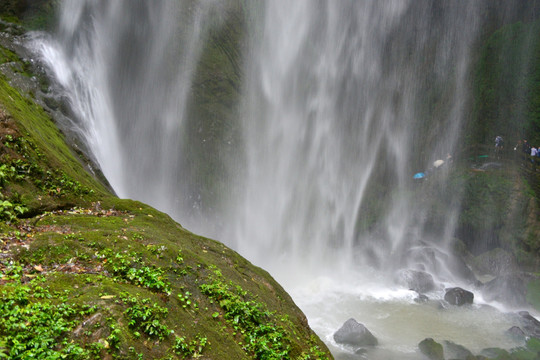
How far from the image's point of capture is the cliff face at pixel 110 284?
2.98 m

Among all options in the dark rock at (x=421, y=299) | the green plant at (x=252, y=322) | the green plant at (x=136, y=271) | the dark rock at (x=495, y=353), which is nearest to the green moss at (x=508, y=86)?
the dark rock at (x=421, y=299)

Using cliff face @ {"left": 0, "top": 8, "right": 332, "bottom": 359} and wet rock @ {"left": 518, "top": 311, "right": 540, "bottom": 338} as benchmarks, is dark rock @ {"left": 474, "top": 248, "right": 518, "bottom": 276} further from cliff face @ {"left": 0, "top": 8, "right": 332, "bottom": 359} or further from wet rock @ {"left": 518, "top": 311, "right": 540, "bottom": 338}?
cliff face @ {"left": 0, "top": 8, "right": 332, "bottom": 359}

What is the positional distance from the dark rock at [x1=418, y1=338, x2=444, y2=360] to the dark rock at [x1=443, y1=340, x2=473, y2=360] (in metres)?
0.45

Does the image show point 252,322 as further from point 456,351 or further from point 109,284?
point 456,351

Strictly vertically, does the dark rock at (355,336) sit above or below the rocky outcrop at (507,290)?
below

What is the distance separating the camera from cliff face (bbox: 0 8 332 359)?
117 inches

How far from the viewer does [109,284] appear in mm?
3689

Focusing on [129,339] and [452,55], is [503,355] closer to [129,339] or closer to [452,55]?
[129,339]

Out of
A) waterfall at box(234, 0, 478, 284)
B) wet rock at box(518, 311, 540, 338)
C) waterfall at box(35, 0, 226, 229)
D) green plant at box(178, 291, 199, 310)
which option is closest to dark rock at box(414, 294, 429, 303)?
wet rock at box(518, 311, 540, 338)

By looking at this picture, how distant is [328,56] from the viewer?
23.7 metres

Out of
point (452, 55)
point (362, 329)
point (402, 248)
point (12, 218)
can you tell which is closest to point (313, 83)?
point (452, 55)

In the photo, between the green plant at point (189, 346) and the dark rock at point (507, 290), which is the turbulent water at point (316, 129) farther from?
the green plant at point (189, 346)

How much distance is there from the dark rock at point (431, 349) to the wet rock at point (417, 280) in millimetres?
5338

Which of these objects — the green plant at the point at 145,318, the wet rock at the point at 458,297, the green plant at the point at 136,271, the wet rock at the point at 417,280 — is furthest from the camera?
the wet rock at the point at 417,280
